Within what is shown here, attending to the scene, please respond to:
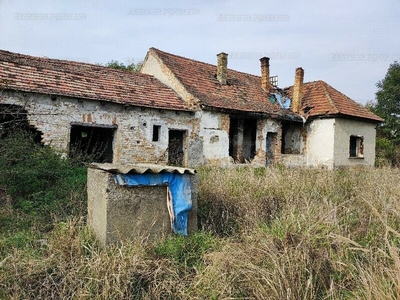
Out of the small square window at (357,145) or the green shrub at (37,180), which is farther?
the small square window at (357,145)

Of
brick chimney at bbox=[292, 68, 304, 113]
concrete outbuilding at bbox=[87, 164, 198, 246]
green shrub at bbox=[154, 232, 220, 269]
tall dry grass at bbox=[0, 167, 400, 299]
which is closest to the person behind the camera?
tall dry grass at bbox=[0, 167, 400, 299]

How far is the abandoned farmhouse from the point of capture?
10.2m

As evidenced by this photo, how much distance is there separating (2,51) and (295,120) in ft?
44.5

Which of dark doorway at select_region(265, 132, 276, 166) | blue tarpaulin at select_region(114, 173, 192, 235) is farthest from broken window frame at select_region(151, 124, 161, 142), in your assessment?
blue tarpaulin at select_region(114, 173, 192, 235)

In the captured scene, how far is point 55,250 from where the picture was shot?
379 cm

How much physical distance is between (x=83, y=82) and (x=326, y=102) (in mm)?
12267

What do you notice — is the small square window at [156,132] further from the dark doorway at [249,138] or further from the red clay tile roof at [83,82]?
the dark doorway at [249,138]

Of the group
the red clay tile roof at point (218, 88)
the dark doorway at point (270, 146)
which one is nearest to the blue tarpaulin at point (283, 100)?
the red clay tile roof at point (218, 88)

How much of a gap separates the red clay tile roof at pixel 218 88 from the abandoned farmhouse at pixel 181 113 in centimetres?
7

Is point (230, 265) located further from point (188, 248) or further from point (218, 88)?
point (218, 88)

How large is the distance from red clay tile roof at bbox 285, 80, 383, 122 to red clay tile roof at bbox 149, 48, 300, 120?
1.28 m

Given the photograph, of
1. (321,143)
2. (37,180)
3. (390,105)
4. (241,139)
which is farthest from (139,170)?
(390,105)

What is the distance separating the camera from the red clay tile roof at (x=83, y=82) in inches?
390

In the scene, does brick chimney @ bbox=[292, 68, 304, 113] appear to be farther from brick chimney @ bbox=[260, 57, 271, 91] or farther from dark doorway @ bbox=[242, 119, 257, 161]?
dark doorway @ bbox=[242, 119, 257, 161]
